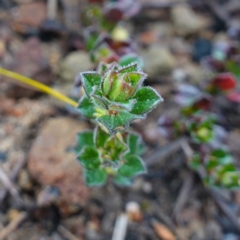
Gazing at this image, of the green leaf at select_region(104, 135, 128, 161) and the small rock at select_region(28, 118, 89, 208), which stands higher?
the green leaf at select_region(104, 135, 128, 161)

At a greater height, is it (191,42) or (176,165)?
(191,42)

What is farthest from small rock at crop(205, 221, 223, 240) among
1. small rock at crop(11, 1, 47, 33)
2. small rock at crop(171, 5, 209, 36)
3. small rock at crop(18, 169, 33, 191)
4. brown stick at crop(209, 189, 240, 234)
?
small rock at crop(11, 1, 47, 33)

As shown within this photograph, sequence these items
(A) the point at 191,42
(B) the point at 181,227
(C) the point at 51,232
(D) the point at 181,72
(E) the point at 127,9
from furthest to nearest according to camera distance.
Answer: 1. (A) the point at 191,42
2. (D) the point at 181,72
3. (E) the point at 127,9
4. (B) the point at 181,227
5. (C) the point at 51,232

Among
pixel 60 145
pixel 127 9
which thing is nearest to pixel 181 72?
pixel 127 9

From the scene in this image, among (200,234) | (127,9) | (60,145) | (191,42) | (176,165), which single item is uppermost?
(127,9)

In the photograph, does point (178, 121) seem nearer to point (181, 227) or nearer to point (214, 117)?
point (214, 117)

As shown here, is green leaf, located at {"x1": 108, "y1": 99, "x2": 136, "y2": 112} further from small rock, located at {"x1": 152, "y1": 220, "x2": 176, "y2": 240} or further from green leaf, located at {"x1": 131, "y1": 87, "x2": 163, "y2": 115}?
small rock, located at {"x1": 152, "y1": 220, "x2": 176, "y2": 240}

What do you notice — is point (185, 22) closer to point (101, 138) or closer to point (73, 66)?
point (73, 66)
